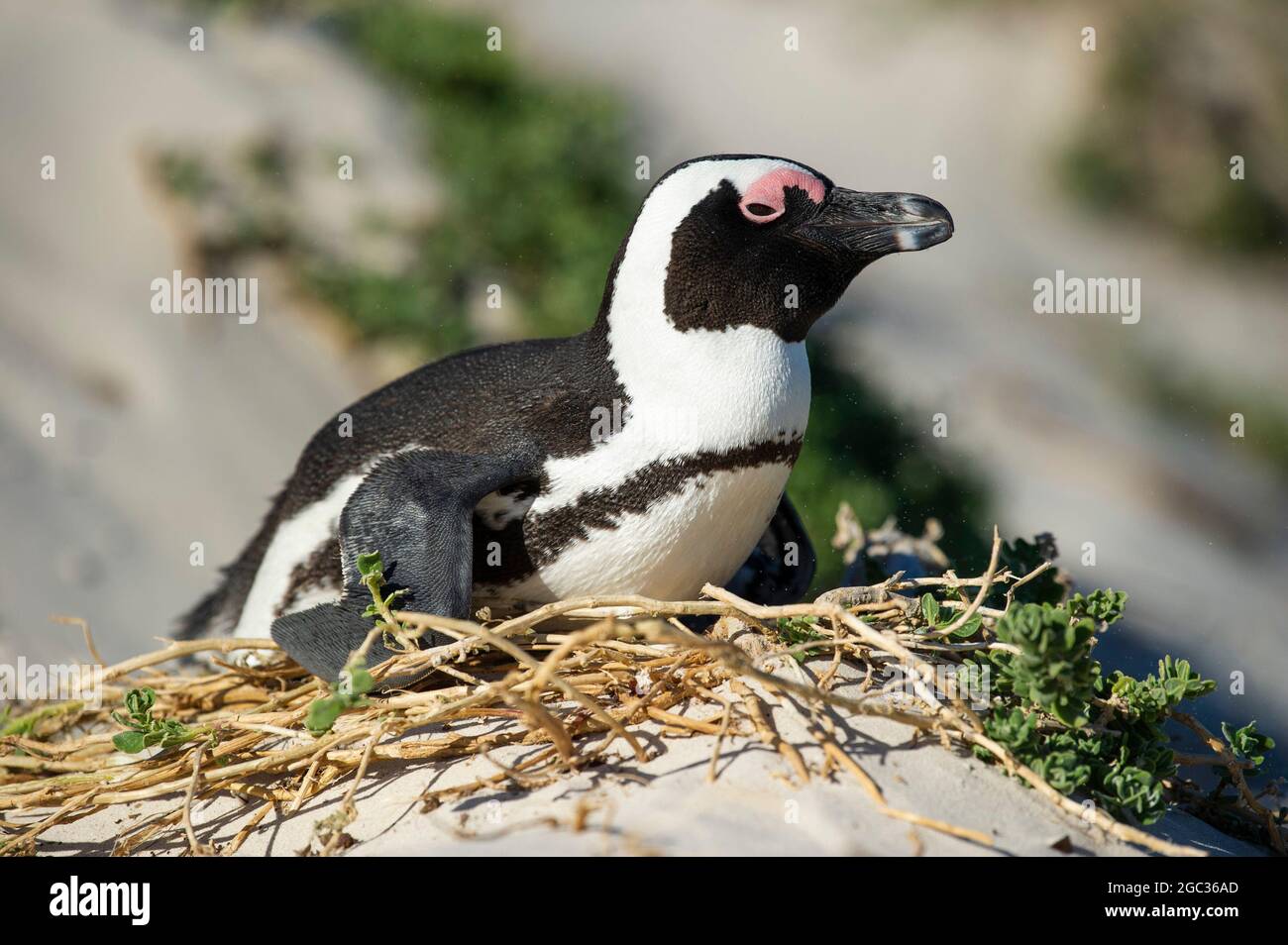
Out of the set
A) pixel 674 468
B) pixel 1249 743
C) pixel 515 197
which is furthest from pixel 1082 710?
pixel 515 197

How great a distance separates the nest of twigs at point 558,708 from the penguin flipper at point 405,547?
6 cm

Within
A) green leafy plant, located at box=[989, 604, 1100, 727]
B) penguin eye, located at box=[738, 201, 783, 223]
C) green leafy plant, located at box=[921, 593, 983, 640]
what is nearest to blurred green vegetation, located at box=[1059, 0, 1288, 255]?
penguin eye, located at box=[738, 201, 783, 223]

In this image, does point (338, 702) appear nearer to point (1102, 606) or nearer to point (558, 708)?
point (558, 708)

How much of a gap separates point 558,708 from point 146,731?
53 cm

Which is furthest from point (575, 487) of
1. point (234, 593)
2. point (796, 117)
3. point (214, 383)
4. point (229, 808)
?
point (796, 117)

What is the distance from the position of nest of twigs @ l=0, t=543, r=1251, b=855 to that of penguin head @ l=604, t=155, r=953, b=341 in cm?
41

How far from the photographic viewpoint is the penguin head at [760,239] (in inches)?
67.8

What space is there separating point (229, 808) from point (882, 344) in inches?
125

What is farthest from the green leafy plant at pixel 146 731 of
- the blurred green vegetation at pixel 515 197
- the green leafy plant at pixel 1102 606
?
the blurred green vegetation at pixel 515 197

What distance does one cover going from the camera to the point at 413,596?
157 cm

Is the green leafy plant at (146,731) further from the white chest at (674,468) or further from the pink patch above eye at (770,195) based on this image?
the pink patch above eye at (770,195)

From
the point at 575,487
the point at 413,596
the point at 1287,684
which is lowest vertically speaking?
the point at 1287,684

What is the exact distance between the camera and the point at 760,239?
173 centimetres

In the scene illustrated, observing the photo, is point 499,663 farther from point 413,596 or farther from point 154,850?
point 154,850
